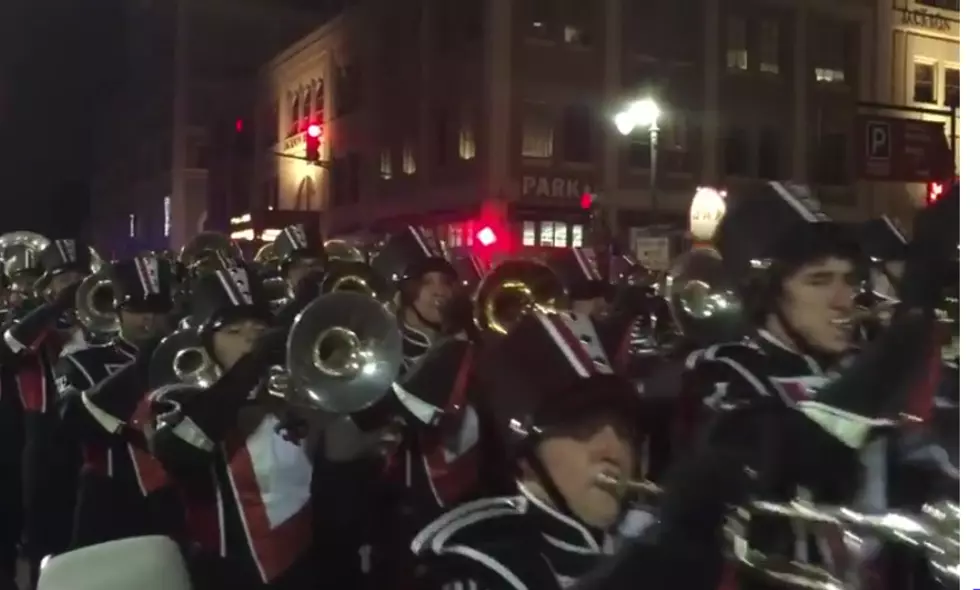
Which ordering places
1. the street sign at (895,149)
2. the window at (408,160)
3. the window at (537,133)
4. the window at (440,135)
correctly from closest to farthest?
1. the street sign at (895,149)
2. the window at (537,133)
3. the window at (440,135)
4. the window at (408,160)

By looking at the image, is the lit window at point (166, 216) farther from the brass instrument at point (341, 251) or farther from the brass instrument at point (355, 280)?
the brass instrument at point (355, 280)

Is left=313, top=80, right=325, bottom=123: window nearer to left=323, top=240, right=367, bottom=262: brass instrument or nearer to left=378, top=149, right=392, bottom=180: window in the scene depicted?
left=378, top=149, right=392, bottom=180: window

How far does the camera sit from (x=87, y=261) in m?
9.41

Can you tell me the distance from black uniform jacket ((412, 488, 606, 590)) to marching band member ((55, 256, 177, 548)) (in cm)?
217

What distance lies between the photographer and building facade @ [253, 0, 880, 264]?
28.1m

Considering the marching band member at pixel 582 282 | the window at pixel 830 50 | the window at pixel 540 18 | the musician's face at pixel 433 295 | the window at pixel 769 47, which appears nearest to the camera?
the musician's face at pixel 433 295

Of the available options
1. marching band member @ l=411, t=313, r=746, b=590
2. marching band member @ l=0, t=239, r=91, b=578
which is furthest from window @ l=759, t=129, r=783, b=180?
marching band member @ l=411, t=313, r=746, b=590

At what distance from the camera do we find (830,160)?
32.2 meters

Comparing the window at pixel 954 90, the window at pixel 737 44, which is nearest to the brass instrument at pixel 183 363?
the window at pixel 954 90

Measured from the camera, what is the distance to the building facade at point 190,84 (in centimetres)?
4941

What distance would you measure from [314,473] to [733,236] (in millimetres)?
1624

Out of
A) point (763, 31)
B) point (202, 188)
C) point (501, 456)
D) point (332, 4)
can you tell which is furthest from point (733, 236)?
point (202, 188)

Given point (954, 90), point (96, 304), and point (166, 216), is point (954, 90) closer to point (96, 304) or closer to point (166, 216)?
point (96, 304)

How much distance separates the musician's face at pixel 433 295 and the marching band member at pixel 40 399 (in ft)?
7.29
